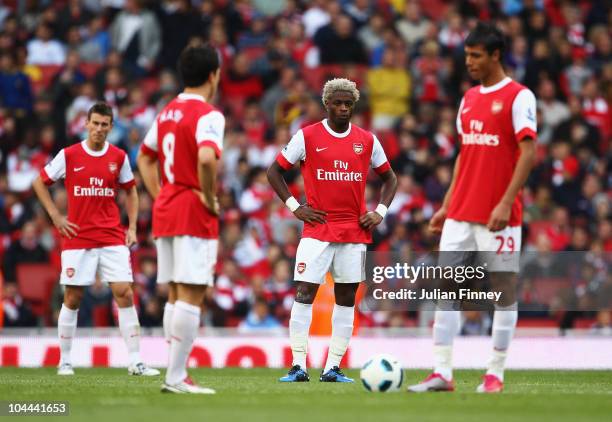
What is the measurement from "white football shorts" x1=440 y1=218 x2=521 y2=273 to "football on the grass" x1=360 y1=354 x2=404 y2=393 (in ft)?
3.03

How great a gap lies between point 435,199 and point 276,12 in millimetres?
6321

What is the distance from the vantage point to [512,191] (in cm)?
889

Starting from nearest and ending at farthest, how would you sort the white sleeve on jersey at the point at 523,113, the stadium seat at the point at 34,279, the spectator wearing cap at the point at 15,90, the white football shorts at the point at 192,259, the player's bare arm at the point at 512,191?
the white football shorts at the point at 192,259 → the player's bare arm at the point at 512,191 → the white sleeve on jersey at the point at 523,113 → the stadium seat at the point at 34,279 → the spectator wearing cap at the point at 15,90

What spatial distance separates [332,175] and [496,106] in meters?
2.30

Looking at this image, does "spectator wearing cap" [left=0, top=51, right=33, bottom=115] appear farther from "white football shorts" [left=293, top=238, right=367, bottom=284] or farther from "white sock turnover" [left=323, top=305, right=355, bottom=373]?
"white sock turnover" [left=323, top=305, right=355, bottom=373]

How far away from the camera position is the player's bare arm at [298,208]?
1103cm

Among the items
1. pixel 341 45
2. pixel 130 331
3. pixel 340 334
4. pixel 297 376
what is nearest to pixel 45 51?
pixel 341 45

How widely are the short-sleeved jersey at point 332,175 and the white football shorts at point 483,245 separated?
1902mm

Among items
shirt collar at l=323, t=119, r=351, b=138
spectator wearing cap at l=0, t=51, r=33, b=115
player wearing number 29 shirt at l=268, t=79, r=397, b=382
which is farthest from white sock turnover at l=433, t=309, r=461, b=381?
spectator wearing cap at l=0, t=51, r=33, b=115

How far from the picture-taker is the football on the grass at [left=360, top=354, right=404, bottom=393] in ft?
31.0

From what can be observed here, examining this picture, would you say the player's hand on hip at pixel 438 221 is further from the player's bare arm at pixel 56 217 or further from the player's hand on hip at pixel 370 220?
the player's bare arm at pixel 56 217

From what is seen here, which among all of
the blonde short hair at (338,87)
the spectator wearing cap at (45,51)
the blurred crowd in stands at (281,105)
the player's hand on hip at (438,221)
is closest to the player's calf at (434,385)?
the player's hand on hip at (438,221)

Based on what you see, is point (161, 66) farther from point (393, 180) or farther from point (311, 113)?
point (393, 180)

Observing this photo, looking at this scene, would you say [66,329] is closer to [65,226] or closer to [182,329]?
[65,226]
